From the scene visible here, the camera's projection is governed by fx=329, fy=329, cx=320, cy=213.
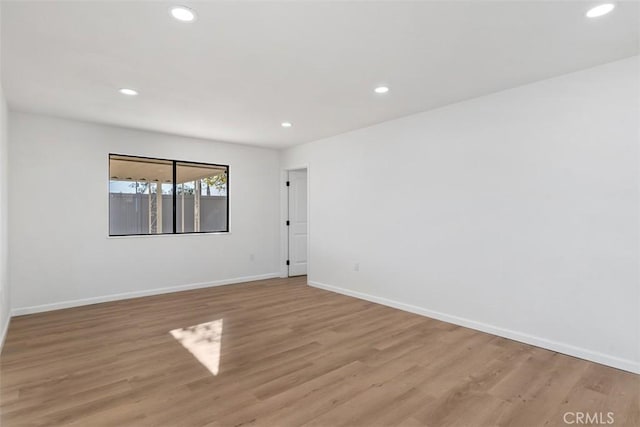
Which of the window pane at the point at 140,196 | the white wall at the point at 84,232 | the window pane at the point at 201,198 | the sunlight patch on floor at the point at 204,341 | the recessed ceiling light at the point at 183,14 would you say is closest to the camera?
the recessed ceiling light at the point at 183,14

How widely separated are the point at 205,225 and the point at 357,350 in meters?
3.85

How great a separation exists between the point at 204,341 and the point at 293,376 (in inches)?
46.5

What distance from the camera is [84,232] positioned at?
4.59m

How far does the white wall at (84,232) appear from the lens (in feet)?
13.7

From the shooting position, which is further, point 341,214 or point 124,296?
point 341,214

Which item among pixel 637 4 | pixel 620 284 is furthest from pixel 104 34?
pixel 620 284

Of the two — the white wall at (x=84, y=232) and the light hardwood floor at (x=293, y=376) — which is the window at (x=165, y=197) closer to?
the white wall at (x=84, y=232)

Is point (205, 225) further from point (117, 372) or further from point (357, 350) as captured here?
point (357, 350)

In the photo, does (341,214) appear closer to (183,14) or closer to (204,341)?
(204,341)

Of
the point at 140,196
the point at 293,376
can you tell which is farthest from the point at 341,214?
the point at 140,196

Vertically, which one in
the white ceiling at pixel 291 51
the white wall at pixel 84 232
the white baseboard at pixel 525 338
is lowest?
the white baseboard at pixel 525 338

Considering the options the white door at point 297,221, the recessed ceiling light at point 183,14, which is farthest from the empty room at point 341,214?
the white door at point 297,221

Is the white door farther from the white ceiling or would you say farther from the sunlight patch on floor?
the sunlight patch on floor

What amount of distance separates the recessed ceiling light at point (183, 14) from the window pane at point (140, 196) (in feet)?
11.5
